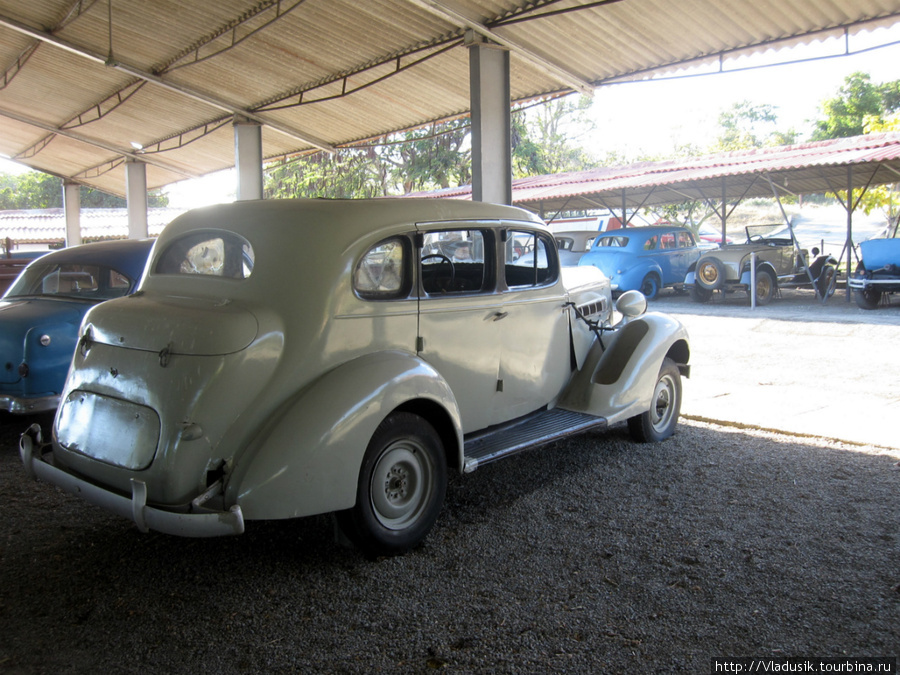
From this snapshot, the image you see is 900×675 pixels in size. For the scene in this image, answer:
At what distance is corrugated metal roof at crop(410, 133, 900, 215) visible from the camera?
46.7 feet

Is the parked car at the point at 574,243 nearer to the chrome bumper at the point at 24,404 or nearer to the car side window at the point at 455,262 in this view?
the car side window at the point at 455,262

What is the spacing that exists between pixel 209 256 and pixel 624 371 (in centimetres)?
289

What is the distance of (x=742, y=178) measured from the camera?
16.6m

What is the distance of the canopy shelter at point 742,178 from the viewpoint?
14258 mm

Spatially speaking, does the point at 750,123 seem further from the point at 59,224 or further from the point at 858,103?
the point at 59,224

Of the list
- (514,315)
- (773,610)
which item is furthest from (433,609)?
(514,315)

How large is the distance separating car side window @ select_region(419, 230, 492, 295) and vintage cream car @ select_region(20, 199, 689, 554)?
0.01m

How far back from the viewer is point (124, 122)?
1659cm

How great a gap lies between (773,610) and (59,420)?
354cm

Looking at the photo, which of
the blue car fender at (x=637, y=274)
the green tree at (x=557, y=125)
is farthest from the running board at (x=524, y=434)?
the green tree at (x=557, y=125)

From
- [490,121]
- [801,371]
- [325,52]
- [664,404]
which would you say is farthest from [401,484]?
[325,52]

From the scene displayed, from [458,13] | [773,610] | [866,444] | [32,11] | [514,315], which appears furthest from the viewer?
[32,11]

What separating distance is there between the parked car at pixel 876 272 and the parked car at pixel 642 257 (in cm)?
397

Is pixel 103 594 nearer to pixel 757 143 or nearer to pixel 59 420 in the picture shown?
pixel 59 420
